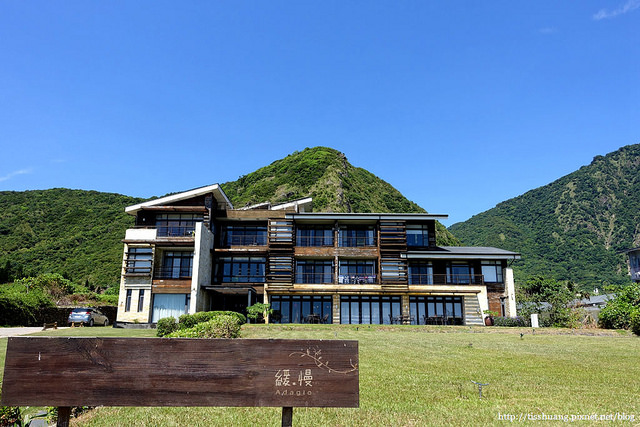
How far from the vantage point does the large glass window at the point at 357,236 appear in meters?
35.8

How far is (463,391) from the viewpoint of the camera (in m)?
8.75

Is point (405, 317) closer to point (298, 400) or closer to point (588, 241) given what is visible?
point (298, 400)

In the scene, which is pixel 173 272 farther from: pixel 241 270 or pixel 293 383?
pixel 293 383

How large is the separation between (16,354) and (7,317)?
3046 cm

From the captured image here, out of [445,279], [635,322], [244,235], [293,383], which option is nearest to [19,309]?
[244,235]

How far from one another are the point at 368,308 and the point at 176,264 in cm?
1463

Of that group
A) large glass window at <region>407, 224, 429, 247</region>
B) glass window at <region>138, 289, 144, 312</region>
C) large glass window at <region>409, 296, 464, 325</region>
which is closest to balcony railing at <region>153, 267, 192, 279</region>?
glass window at <region>138, 289, 144, 312</region>

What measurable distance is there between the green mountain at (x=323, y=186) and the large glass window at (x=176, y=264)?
4509 cm

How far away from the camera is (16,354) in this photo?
4.66 meters

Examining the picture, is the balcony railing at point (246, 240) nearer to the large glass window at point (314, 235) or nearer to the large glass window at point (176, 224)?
the large glass window at point (314, 235)

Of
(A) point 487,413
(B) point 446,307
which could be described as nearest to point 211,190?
(B) point 446,307

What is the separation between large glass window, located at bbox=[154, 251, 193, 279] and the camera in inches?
1342

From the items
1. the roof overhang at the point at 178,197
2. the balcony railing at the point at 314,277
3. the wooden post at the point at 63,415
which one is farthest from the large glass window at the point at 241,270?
the wooden post at the point at 63,415

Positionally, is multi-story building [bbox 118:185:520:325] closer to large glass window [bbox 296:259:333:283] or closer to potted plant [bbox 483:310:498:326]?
large glass window [bbox 296:259:333:283]
